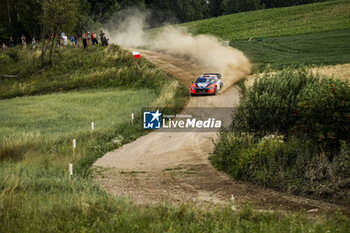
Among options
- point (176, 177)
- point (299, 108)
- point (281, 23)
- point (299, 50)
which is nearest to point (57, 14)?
point (299, 50)

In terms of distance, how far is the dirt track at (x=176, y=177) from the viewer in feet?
41.4

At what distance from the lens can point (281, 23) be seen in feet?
223

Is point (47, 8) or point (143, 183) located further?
Result: point (47, 8)

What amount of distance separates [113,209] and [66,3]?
4172cm

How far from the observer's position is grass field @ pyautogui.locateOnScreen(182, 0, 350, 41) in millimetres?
58344

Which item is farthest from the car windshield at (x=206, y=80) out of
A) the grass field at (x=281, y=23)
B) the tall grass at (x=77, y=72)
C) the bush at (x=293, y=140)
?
the grass field at (x=281, y=23)

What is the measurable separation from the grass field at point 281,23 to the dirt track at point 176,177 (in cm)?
4049

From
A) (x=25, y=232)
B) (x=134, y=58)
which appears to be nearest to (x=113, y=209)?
(x=25, y=232)

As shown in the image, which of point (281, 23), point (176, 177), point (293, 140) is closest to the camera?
point (176, 177)

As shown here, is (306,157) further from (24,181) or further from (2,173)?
(2,173)

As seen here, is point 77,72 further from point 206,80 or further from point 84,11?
point 84,11

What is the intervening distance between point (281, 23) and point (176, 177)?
59097 millimetres

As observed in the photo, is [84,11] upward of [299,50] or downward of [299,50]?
upward

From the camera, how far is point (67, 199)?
10.3m
